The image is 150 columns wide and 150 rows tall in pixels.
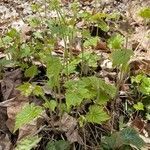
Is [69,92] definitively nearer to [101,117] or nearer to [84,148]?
[101,117]

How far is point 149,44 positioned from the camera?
3211 millimetres

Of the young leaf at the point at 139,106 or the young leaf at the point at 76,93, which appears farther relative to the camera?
the young leaf at the point at 139,106

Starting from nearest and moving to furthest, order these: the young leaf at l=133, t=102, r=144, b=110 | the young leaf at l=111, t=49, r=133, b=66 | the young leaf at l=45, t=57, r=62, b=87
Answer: the young leaf at l=45, t=57, r=62, b=87
the young leaf at l=111, t=49, r=133, b=66
the young leaf at l=133, t=102, r=144, b=110

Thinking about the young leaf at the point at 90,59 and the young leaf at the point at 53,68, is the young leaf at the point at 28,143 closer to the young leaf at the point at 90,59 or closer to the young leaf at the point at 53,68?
the young leaf at the point at 53,68

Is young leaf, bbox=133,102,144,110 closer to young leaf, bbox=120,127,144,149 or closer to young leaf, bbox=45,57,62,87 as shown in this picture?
young leaf, bbox=120,127,144,149

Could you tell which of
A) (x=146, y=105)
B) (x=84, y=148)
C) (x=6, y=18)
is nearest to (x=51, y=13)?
(x=6, y=18)

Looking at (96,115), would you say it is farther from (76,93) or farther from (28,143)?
(28,143)

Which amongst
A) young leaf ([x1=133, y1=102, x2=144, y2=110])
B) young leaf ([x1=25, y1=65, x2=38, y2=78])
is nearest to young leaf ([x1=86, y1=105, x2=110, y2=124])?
young leaf ([x1=133, y1=102, x2=144, y2=110])

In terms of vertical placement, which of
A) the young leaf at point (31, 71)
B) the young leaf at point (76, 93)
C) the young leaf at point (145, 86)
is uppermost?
the young leaf at point (76, 93)

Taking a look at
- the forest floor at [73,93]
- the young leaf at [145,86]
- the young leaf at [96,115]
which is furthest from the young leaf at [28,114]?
the young leaf at [145,86]

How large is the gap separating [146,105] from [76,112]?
0.50 m

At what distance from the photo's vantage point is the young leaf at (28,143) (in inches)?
87.1

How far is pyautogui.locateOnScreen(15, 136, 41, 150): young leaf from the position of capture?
2213mm

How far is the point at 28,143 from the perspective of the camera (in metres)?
2.24
